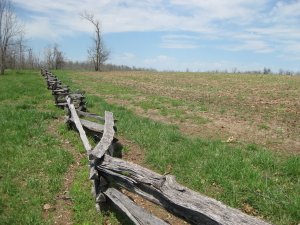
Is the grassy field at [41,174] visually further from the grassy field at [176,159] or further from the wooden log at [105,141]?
the wooden log at [105,141]

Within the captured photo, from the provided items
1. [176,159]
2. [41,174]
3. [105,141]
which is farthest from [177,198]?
[41,174]

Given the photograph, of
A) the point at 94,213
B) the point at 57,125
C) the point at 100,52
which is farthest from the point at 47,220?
the point at 100,52

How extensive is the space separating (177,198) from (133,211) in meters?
1.15

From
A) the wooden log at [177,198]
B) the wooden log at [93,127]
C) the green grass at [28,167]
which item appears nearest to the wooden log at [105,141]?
the wooden log at [93,127]

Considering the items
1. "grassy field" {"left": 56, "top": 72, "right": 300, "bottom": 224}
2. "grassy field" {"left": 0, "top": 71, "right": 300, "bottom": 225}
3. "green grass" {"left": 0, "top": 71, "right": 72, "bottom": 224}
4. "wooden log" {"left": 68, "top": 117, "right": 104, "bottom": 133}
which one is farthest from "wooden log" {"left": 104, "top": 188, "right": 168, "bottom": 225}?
"wooden log" {"left": 68, "top": 117, "right": 104, "bottom": 133}

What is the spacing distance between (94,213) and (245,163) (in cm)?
362

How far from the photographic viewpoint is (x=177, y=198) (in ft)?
14.3

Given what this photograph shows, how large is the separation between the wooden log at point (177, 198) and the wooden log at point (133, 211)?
221mm

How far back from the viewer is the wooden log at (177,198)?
3.74m

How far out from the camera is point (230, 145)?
9.78m

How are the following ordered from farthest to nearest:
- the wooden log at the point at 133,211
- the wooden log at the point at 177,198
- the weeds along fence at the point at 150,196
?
the wooden log at the point at 133,211 < the weeds along fence at the point at 150,196 < the wooden log at the point at 177,198

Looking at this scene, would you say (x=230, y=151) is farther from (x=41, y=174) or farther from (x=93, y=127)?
(x=41, y=174)

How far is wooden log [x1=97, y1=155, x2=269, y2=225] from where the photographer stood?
3738mm

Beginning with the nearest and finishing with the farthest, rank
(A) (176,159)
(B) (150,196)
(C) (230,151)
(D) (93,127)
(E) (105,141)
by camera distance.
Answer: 1. (B) (150,196)
2. (E) (105,141)
3. (A) (176,159)
4. (C) (230,151)
5. (D) (93,127)
